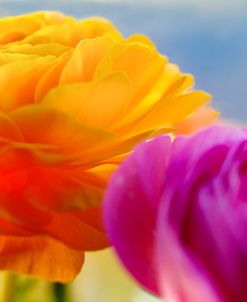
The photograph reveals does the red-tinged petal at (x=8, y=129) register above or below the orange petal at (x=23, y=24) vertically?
below

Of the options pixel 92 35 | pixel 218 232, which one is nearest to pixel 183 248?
pixel 218 232

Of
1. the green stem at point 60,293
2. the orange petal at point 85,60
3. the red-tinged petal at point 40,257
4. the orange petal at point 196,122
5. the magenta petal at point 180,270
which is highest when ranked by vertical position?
the orange petal at point 85,60

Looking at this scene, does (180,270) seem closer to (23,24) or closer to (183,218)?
(183,218)

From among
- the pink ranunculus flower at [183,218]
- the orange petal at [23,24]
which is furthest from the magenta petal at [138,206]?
the orange petal at [23,24]

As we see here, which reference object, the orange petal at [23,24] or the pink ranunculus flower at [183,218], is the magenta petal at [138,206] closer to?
the pink ranunculus flower at [183,218]

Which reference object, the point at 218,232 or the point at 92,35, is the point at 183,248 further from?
the point at 92,35

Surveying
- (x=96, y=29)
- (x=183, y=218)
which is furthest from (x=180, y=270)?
(x=96, y=29)
